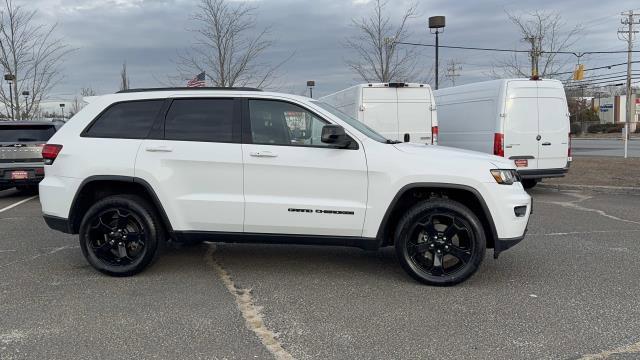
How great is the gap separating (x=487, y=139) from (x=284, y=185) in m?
7.01

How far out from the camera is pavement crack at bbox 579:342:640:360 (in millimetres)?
3428

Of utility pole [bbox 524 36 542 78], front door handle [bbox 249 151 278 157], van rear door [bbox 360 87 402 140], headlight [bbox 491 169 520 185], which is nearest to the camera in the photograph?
headlight [bbox 491 169 520 185]

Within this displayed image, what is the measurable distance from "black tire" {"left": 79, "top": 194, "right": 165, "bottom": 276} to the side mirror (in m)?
1.87

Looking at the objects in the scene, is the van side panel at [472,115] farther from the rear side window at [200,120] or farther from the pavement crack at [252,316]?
the pavement crack at [252,316]

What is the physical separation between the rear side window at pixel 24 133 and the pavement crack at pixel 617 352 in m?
10.7

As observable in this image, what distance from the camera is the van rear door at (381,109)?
10648mm

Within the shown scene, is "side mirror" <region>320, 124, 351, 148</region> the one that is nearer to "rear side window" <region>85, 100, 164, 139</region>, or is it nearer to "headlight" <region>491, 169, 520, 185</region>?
"headlight" <region>491, 169, 520, 185</region>

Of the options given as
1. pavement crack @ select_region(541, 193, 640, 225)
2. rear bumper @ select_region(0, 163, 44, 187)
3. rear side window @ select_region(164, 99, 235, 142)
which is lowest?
pavement crack @ select_region(541, 193, 640, 225)

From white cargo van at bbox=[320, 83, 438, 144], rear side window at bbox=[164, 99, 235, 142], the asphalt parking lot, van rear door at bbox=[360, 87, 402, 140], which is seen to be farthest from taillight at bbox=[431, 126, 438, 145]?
rear side window at bbox=[164, 99, 235, 142]

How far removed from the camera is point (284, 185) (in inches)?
191

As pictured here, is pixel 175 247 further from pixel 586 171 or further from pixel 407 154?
pixel 586 171

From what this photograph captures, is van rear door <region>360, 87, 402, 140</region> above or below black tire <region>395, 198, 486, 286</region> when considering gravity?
above

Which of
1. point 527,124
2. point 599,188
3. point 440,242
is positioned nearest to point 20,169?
point 440,242

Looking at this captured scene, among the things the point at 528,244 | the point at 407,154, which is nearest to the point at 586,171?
the point at 528,244
